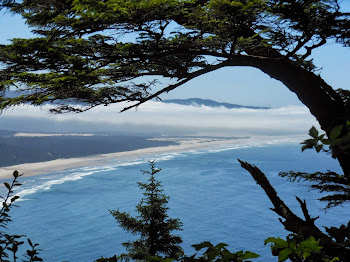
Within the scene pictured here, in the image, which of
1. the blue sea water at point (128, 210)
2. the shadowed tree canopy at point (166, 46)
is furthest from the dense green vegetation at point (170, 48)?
the blue sea water at point (128, 210)

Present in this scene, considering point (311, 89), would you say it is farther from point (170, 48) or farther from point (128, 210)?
point (128, 210)

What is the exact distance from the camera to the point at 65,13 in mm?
4773

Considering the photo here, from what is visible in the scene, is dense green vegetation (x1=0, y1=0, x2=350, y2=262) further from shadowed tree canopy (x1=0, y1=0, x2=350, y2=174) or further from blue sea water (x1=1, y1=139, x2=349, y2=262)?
blue sea water (x1=1, y1=139, x2=349, y2=262)

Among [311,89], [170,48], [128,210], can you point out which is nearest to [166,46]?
[170,48]

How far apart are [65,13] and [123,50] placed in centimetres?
135

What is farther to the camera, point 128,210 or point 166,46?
point 128,210

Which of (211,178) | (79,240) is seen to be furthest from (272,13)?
(211,178)

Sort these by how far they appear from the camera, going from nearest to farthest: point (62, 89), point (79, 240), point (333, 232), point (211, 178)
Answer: point (333, 232) < point (62, 89) < point (79, 240) < point (211, 178)

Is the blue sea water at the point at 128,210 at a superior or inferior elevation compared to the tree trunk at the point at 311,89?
inferior

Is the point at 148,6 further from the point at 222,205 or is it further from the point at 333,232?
the point at 222,205

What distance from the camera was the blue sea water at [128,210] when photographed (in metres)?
42.6

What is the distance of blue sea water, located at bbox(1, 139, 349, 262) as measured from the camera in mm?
42562

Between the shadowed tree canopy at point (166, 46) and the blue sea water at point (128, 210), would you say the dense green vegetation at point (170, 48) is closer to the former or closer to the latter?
the shadowed tree canopy at point (166, 46)

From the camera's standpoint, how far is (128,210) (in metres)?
55.8
